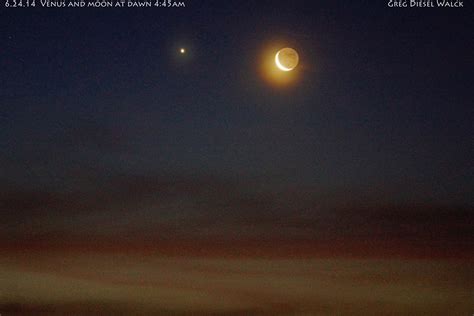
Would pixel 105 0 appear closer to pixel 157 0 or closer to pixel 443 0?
pixel 157 0

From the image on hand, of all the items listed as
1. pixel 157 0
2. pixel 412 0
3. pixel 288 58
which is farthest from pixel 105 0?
pixel 412 0

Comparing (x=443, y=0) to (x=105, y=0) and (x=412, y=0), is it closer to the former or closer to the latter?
(x=412, y=0)

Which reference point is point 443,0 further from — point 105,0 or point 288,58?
point 105,0

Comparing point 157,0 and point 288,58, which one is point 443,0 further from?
point 157,0

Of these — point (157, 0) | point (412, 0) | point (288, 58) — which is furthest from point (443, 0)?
point (157, 0)

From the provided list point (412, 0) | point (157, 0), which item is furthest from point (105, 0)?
point (412, 0)

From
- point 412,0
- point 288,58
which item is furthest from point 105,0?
point 412,0
